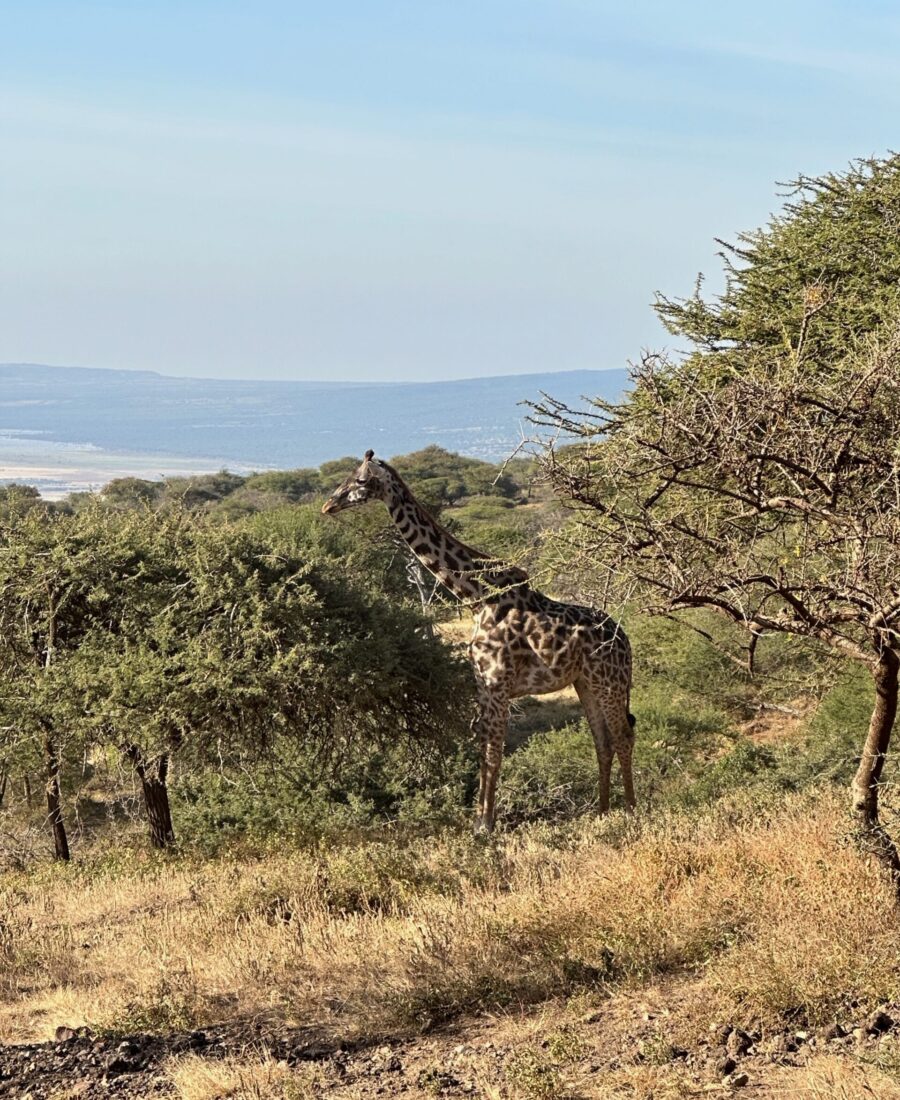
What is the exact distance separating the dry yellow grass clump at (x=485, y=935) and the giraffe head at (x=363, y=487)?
12.3 feet

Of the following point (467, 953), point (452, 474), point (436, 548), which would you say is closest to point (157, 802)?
point (436, 548)

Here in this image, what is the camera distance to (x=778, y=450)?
23.8 ft

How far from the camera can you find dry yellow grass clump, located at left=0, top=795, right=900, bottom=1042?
21.1 ft

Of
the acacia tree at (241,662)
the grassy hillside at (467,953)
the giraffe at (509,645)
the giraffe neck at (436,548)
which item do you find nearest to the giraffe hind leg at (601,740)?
the giraffe at (509,645)

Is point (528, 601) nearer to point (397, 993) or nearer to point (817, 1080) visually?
point (397, 993)

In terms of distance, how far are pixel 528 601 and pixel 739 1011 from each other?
642 cm

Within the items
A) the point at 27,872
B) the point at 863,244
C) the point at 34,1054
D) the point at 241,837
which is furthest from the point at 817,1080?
the point at 863,244

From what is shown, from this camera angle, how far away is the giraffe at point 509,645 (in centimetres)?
1198

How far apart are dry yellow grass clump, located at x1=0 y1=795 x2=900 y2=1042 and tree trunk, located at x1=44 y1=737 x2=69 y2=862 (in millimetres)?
3286

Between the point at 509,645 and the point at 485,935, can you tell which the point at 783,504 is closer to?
the point at 485,935

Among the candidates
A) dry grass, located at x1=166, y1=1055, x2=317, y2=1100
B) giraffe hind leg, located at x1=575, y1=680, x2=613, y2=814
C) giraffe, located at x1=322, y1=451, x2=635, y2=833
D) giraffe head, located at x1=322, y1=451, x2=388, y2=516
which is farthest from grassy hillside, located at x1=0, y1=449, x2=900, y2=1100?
giraffe head, located at x1=322, y1=451, x2=388, y2=516

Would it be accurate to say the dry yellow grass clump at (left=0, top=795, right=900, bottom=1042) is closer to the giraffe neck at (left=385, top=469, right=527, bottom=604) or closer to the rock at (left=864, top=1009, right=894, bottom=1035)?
the rock at (left=864, top=1009, right=894, bottom=1035)

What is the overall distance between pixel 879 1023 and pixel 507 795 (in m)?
9.90

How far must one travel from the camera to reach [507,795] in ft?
50.9
